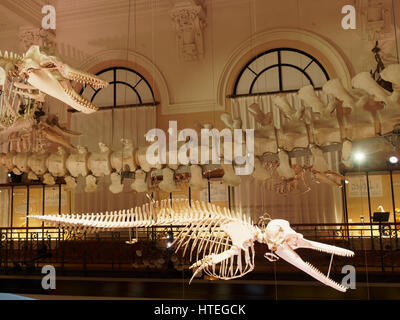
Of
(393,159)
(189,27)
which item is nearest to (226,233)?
A: (393,159)

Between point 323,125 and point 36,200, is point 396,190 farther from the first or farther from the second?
point 36,200

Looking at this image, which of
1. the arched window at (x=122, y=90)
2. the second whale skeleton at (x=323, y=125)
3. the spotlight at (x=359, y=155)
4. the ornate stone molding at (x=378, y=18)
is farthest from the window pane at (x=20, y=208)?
the ornate stone molding at (x=378, y=18)

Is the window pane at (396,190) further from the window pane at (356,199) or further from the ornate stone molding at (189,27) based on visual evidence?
the ornate stone molding at (189,27)

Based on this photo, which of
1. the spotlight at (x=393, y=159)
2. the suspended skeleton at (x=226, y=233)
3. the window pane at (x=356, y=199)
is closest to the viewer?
the suspended skeleton at (x=226, y=233)

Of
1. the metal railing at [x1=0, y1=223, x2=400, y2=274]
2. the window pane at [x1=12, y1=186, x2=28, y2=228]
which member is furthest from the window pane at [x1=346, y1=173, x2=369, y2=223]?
the window pane at [x1=12, y1=186, x2=28, y2=228]

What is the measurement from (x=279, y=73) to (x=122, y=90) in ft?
13.1

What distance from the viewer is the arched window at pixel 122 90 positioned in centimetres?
1008

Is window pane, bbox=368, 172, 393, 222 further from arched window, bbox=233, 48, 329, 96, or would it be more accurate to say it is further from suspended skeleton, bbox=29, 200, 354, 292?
suspended skeleton, bbox=29, 200, 354, 292

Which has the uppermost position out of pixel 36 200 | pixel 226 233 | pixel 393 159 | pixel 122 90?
pixel 122 90

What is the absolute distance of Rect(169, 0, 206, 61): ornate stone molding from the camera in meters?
8.93

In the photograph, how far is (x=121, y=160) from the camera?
4715mm

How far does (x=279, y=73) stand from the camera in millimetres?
9367

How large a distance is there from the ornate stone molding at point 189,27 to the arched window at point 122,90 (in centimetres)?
139

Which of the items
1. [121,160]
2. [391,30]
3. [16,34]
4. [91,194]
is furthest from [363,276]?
[16,34]
